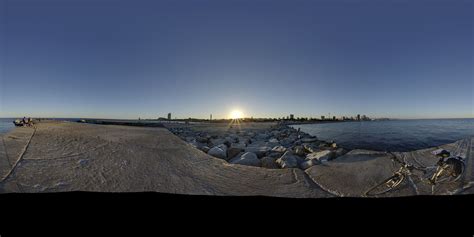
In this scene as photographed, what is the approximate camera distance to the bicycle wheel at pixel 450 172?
0.94m

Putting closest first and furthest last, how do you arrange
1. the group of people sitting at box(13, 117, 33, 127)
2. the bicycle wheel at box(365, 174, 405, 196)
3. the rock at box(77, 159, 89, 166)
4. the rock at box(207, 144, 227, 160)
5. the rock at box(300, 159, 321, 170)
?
the bicycle wheel at box(365, 174, 405, 196), the rock at box(77, 159, 89, 166), the rock at box(300, 159, 321, 170), the rock at box(207, 144, 227, 160), the group of people sitting at box(13, 117, 33, 127)

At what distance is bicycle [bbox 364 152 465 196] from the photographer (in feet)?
3.07

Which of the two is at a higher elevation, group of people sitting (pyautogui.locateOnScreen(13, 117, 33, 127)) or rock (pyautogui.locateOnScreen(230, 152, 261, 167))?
group of people sitting (pyautogui.locateOnScreen(13, 117, 33, 127))

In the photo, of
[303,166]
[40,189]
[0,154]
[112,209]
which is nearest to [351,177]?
[303,166]

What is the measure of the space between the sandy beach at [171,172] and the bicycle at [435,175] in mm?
28

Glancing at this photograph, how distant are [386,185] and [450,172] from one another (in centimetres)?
31

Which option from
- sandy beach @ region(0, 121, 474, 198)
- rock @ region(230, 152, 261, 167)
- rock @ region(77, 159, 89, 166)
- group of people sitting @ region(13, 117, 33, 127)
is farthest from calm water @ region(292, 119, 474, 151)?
group of people sitting @ region(13, 117, 33, 127)

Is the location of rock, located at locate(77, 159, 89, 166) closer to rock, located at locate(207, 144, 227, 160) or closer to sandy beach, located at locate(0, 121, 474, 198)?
sandy beach, located at locate(0, 121, 474, 198)

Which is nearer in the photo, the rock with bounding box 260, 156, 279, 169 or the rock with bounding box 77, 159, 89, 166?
the rock with bounding box 77, 159, 89, 166

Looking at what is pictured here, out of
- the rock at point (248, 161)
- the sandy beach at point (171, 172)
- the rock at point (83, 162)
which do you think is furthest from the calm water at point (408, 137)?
the rock at point (83, 162)

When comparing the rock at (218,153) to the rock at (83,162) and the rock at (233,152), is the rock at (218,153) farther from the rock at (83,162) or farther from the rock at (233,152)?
the rock at (83,162)

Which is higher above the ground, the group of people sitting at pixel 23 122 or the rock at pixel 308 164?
the group of people sitting at pixel 23 122

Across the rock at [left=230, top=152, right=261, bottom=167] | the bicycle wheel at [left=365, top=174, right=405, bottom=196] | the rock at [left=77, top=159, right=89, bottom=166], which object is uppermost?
the rock at [left=77, top=159, right=89, bottom=166]

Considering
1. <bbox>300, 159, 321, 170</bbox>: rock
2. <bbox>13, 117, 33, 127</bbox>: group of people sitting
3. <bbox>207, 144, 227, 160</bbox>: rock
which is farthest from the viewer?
<bbox>13, 117, 33, 127</bbox>: group of people sitting
